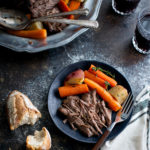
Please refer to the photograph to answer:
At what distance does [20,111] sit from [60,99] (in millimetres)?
322

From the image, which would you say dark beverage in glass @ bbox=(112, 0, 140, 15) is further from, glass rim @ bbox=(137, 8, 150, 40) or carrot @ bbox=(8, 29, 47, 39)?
carrot @ bbox=(8, 29, 47, 39)

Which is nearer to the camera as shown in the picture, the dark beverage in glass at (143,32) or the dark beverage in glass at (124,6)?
the dark beverage in glass at (143,32)

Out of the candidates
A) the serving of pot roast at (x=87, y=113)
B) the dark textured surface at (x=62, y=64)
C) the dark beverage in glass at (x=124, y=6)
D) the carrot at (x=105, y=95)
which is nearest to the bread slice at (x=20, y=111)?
the dark textured surface at (x=62, y=64)

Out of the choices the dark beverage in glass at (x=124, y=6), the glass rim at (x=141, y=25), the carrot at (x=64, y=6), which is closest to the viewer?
the glass rim at (x=141, y=25)

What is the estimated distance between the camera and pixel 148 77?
2133 mm

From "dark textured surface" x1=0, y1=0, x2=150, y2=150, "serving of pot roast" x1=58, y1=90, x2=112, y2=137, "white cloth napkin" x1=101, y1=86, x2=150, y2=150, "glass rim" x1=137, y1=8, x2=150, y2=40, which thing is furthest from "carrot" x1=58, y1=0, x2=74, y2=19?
"white cloth napkin" x1=101, y1=86, x2=150, y2=150

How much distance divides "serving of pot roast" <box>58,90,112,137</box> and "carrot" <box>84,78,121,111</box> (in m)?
0.04

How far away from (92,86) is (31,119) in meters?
0.51

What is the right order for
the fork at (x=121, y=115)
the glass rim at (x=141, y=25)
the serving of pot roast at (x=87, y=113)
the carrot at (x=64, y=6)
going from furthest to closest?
1. the carrot at (x=64, y=6)
2. the glass rim at (x=141, y=25)
3. the serving of pot roast at (x=87, y=113)
4. the fork at (x=121, y=115)

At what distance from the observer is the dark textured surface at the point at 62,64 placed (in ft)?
6.18

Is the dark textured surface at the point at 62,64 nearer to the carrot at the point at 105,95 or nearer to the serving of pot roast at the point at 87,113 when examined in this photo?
the serving of pot roast at the point at 87,113

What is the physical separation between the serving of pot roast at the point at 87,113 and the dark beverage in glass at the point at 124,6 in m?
0.87

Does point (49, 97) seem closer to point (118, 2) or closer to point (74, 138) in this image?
point (74, 138)

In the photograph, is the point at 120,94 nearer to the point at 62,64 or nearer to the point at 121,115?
the point at 121,115
